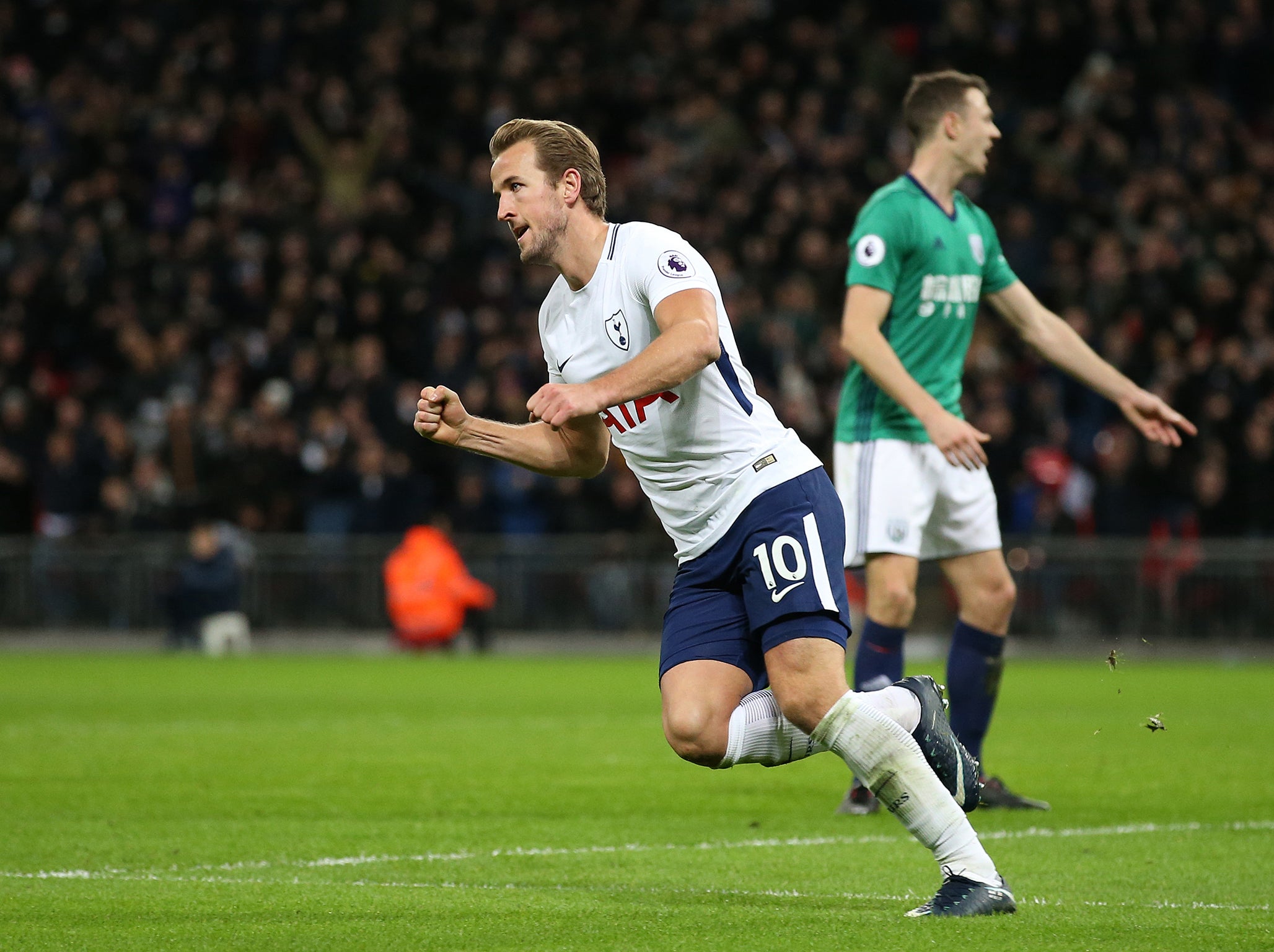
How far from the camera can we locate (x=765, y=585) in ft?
17.8

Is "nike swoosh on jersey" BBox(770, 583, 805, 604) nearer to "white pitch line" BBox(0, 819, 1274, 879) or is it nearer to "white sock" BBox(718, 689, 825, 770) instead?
"white sock" BBox(718, 689, 825, 770)

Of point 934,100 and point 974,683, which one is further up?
point 934,100

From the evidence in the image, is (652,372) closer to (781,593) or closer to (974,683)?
(781,593)

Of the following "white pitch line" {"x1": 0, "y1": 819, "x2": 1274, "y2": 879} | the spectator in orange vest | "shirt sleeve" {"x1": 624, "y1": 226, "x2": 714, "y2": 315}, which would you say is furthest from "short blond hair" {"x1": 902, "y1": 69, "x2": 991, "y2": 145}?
the spectator in orange vest

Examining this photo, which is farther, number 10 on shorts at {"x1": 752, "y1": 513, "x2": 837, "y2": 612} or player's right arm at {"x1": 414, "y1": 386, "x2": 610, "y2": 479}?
player's right arm at {"x1": 414, "y1": 386, "x2": 610, "y2": 479}

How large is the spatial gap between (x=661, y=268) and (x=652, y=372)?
0.46m

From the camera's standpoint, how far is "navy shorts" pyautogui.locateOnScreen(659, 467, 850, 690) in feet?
17.6

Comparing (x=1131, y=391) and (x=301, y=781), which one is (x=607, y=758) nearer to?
(x=301, y=781)

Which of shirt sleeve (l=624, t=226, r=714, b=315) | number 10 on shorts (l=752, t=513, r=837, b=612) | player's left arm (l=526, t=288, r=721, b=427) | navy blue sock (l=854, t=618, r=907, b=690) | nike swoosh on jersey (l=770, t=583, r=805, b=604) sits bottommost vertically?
navy blue sock (l=854, t=618, r=907, b=690)

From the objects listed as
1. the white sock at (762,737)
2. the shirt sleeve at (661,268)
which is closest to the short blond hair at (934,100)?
the shirt sleeve at (661,268)

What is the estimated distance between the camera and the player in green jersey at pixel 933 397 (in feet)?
25.3

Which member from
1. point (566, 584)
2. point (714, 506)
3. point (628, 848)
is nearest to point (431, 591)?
point (566, 584)

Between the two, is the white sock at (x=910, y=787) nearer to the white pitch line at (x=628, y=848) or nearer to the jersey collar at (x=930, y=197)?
the white pitch line at (x=628, y=848)

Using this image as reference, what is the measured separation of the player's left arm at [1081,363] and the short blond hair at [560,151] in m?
2.24
